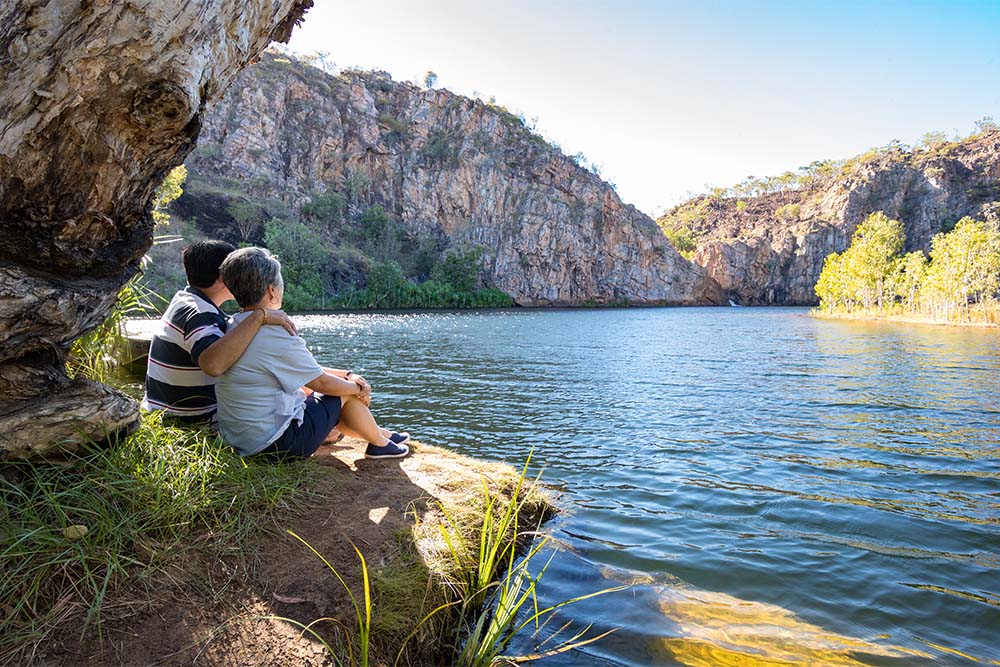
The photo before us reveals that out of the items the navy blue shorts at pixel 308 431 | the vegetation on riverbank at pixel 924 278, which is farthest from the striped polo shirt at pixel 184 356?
the vegetation on riverbank at pixel 924 278

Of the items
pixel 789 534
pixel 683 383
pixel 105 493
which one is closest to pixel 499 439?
pixel 789 534

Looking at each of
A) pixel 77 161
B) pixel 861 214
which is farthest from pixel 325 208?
pixel 861 214

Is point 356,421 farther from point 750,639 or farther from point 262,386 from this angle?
point 750,639

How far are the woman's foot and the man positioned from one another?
1.48m

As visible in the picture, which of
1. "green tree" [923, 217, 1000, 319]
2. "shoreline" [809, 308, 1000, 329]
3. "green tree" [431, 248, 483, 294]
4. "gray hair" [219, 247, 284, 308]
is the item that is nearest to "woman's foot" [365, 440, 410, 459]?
"gray hair" [219, 247, 284, 308]

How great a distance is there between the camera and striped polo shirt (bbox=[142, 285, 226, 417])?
13.4ft

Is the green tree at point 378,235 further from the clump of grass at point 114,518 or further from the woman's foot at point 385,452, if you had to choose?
the clump of grass at point 114,518

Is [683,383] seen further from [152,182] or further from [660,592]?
[152,182]

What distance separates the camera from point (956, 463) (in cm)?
776

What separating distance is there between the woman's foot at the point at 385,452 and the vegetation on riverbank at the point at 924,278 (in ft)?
158

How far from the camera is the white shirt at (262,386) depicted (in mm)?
3992

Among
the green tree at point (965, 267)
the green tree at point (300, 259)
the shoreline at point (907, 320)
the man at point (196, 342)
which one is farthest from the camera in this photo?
the green tree at point (300, 259)

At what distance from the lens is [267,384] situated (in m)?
4.11

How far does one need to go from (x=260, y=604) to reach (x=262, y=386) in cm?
171
